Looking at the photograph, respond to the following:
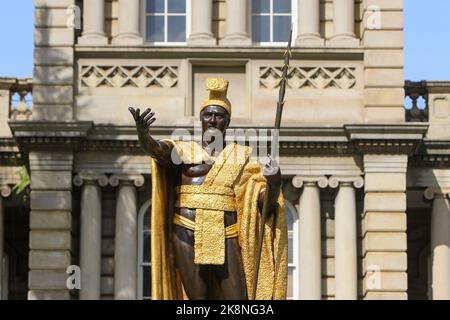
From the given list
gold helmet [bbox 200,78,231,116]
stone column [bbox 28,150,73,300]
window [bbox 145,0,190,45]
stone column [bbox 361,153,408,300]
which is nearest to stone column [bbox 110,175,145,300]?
stone column [bbox 28,150,73,300]

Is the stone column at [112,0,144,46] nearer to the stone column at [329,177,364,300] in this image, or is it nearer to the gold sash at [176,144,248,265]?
the stone column at [329,177,364,300]

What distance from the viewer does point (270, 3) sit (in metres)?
33.9

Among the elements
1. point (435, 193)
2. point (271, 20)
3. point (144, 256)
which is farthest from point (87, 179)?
point (435, 193)

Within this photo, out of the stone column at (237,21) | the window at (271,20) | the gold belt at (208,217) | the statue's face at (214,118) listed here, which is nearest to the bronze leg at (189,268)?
the gold belt at (208,217)

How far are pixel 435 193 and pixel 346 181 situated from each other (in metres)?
1.89

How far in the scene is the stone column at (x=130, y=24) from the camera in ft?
109

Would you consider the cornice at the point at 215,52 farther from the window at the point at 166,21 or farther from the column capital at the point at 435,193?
the column capital at the point at 435,193

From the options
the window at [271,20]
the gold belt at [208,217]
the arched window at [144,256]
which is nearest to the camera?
the gold belt at [208,217]

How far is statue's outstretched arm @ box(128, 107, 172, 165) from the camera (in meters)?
17.2

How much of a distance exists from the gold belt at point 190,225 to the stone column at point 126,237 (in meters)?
15.1

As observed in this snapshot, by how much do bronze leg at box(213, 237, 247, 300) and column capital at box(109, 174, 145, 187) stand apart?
15.4 m

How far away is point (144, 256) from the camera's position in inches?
1313

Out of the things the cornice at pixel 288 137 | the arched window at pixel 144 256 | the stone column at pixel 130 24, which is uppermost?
the stone column at pixel 130 24
